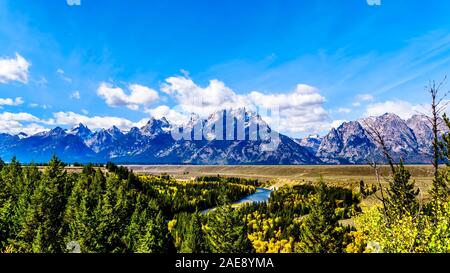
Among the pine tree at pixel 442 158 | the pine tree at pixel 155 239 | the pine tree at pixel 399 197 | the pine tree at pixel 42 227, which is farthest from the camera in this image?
the pine tree at pixel 42 227

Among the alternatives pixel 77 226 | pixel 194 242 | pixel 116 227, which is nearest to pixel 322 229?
pixel 194 242

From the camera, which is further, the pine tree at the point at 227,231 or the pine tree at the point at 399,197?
the pine tree at the point at 227,231

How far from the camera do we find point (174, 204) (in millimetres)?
169375

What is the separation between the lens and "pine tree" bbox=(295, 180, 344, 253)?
66.8 meters

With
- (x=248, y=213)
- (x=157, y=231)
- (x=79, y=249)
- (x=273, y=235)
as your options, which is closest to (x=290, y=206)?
(x=248, y=213)

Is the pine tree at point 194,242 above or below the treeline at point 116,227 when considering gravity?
below

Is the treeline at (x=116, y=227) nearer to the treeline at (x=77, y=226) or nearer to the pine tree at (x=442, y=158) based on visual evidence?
the treeline at (x=77, y=226)

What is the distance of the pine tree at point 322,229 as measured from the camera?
66.8m

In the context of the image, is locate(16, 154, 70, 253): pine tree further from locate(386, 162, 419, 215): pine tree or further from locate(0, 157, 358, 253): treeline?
locate(386, 162, 419, 215): pine tree

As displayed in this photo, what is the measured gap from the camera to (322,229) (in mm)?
67812

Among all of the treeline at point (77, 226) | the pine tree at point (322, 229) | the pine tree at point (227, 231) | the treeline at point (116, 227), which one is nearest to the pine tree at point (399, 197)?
the pine tree at point (322, 229)

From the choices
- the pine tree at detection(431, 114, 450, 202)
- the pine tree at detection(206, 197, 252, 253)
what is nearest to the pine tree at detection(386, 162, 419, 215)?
the pine tree at detection(431, 114, 450, 202)
